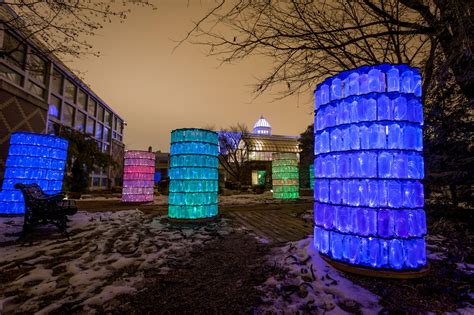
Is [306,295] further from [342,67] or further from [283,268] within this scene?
[342,67]

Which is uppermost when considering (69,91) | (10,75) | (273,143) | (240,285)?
(69,91)

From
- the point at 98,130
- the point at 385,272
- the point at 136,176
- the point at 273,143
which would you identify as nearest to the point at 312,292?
the point at 385,272

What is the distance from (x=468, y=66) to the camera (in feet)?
13.6

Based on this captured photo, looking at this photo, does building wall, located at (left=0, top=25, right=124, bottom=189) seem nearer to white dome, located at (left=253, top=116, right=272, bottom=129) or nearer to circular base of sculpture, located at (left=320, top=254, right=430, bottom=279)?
circular base of sculpture, located at (left=320, top=254, right=430, bottom=279)

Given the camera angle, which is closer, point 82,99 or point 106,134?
point 82,99

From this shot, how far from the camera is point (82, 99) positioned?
26344 mm

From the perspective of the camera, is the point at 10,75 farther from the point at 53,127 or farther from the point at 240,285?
the point at 240,285

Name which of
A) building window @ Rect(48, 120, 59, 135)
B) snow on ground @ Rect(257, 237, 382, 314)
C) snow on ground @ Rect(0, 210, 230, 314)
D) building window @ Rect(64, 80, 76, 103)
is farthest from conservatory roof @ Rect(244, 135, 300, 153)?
snow on ground @ Rect(257, 237, 382, 314)

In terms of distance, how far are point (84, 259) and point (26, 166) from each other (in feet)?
20.6

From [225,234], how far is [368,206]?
3621 millimetres

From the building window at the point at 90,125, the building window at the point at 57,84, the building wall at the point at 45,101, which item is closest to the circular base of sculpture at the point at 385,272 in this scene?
the building wall at the point at 45,101

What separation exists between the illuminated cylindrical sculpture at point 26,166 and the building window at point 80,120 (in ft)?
64.3

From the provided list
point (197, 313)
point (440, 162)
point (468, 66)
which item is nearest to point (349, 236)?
point (197, 313)

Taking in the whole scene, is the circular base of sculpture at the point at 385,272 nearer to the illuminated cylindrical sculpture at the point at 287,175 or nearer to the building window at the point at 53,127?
the illuminated cylindrical sculpture at the point at 287,175
